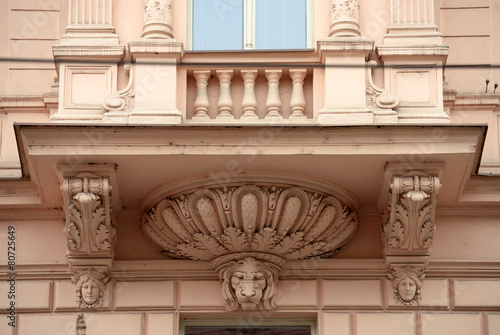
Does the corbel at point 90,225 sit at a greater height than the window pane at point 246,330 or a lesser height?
greater

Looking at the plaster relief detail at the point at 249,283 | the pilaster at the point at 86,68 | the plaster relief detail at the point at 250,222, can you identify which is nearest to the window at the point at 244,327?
the plaster relief detail at the point at 249,283

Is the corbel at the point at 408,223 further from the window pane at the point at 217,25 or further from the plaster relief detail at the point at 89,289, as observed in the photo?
the plaster relief detail at the point at 89,289

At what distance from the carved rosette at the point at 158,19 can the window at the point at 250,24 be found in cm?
33

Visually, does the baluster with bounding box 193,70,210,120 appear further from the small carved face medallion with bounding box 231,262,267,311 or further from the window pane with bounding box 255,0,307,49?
the small carved face medallion with bounding box 231,262,267,311

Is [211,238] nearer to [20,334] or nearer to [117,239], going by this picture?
[117,239]

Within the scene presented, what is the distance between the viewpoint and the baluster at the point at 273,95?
1340 centimetres

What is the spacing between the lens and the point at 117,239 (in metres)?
14.1

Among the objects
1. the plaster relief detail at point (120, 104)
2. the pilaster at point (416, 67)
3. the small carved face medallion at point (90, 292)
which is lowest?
the small carved face medallion at point (90, 292)

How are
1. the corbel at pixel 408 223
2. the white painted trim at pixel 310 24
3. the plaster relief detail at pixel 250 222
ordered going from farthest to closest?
the white painted trim at pixel 310 24 < the plaster relief detail at pixel 250 222 < the corbel at pixel 408 223

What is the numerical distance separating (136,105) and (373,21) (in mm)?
2505

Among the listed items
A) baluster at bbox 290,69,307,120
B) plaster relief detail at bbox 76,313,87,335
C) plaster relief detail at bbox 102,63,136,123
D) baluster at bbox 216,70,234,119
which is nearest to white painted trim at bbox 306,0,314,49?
baluster at bbox 290,69,307,120

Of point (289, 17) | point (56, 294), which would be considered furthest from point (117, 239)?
point (289, 17)

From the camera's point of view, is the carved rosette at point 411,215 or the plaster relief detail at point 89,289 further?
the plaster relief detail at point 89,289

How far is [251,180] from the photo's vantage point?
13422 mm
